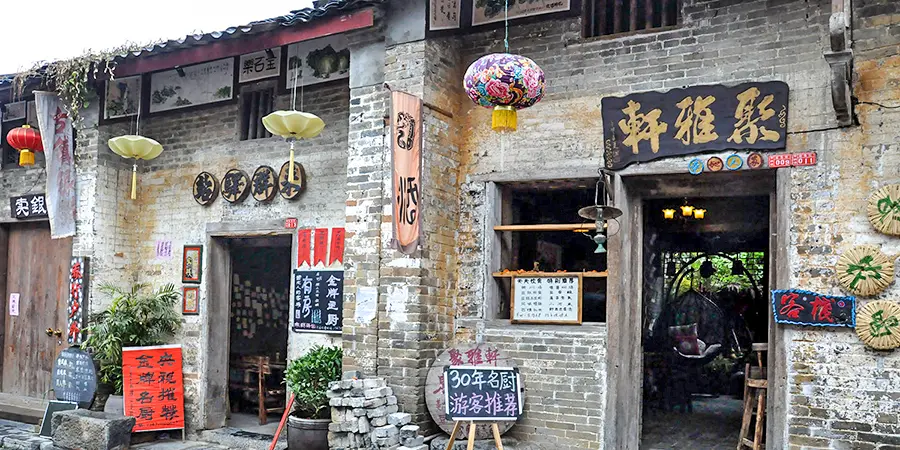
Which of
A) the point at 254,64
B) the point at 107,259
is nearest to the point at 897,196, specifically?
the point at 254,64

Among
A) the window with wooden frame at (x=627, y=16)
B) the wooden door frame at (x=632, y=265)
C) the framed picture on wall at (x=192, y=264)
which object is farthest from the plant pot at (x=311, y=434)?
the window with wooden frame at (x=627, y=16)

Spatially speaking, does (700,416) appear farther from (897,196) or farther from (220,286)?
(220,286)

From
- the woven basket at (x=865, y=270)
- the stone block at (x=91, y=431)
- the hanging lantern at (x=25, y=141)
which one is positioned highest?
the hanging lantern at (x=25, y=141)

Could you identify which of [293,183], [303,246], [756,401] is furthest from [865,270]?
[293,183]

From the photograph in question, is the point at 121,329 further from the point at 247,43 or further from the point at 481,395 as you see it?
the point at 481,395

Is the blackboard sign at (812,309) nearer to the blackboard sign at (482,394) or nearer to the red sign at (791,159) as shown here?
the red sign at (791,159)

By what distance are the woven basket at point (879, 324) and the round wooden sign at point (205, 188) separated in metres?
7.16

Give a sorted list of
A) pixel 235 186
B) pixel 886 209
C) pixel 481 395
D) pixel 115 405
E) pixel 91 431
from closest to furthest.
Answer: pixel 886 209 → pixel 481 395 → pixel 91 431 → pixel 115 405 → pixel 235 186

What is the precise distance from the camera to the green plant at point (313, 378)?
25.8 feet

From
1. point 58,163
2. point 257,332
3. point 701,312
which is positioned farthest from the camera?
point 701,312

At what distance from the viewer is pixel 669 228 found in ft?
35.2

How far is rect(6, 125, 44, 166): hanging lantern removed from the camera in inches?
400

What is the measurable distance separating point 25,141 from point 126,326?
9.52 feet

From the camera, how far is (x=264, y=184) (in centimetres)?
941
